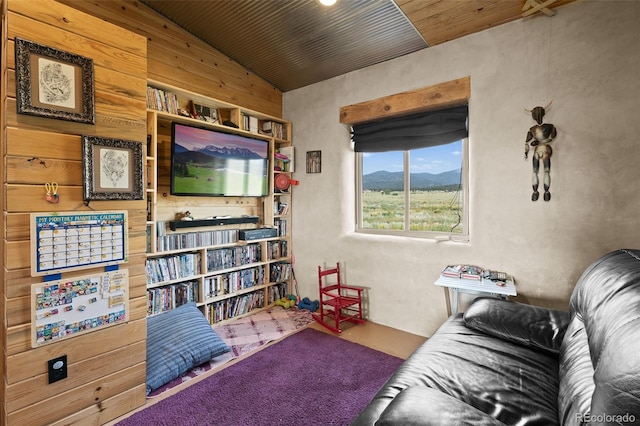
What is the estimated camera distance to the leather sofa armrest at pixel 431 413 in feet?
3.36

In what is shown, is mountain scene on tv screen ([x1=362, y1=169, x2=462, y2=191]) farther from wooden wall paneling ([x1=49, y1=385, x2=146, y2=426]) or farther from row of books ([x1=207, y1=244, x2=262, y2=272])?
wooden wall paneling ([x1=49, y1=385, x2=146, y2=426])

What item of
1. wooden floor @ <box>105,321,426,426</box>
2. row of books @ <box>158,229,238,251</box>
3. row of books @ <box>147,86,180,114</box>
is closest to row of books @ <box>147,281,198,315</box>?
row of books @ <box>158,229,238,251</box>

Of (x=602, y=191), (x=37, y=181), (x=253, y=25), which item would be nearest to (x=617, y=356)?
(x=602, y=191)

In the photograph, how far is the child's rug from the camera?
2.42m

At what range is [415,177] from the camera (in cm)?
332

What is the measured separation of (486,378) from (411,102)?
242 cm

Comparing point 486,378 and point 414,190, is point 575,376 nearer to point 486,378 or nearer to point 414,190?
point 486,378

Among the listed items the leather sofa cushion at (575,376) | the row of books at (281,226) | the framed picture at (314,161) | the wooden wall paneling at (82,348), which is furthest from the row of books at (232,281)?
the leather sofa cushion at (575,376)

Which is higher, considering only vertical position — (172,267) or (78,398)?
(172,267)

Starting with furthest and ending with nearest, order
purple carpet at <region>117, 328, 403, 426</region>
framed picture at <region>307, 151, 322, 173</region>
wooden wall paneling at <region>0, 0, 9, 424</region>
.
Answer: framed picture at <region>307, 151, 322, 173</region> < purple carpet at <region>117, 328, 403, 426</region> < wooden wall paneling at <region>0, 0, 9, 424</region>

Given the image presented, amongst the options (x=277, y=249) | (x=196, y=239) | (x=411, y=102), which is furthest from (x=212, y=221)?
(x=411, y=102)

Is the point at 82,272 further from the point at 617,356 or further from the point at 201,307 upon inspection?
the point at 617,356

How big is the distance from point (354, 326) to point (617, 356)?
254cm

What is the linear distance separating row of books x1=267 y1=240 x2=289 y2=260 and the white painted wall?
1.08 meters
